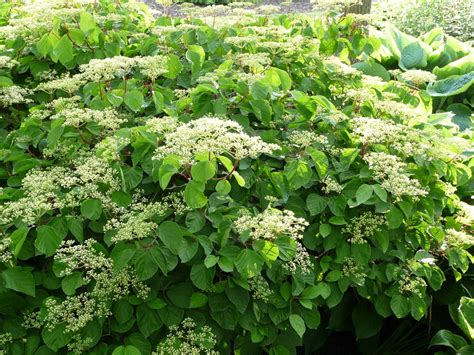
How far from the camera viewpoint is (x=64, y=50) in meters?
2.48

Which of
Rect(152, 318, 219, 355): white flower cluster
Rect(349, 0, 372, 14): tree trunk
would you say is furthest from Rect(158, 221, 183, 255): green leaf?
Rect(349, 0, 372, 14): tree trunk

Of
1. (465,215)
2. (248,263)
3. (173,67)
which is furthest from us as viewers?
(173,67)

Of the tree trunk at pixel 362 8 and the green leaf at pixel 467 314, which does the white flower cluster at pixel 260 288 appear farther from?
the tree trunk at pixel 362 8

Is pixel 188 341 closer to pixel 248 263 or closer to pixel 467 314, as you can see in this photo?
pixel 248 263

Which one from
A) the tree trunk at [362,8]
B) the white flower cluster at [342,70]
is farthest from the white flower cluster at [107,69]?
the tree trunk at [362,8]

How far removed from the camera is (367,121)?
6.98 feet

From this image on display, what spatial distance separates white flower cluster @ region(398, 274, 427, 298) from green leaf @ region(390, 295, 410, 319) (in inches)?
1.1

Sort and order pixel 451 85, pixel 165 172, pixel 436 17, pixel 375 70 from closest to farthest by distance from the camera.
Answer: pixel 165 172 < pixel 375 70 < pixel 451 85 < pixel 436 17

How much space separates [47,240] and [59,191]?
227 millimetres

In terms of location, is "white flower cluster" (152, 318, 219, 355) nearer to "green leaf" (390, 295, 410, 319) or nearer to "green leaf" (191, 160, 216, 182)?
"green leaf" (191, 160, 216, 182)

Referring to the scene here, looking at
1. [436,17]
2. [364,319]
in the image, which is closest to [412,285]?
[364,319]

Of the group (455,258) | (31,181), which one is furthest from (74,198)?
(455,258)

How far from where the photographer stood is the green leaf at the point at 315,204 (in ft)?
6.54

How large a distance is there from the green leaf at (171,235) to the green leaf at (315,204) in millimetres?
527
